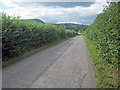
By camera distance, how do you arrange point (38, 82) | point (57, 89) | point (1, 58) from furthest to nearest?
point (1, 58)
point (38, 82)
point (57, 89)

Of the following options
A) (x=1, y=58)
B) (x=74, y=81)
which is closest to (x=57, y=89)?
(x=74, y=81)

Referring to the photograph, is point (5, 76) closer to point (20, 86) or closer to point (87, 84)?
point (20, 86)

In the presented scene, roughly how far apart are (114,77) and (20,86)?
386cm

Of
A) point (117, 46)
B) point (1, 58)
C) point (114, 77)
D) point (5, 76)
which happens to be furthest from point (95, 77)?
point (1, 58)

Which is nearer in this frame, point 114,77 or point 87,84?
point 87,84

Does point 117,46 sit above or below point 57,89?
above

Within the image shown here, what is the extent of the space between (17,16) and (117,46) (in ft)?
28.2

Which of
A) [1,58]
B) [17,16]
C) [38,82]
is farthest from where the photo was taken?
[17,16]

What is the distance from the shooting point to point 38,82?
14.3 ft

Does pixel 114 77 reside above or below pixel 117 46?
below

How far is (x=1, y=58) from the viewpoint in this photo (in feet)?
23.9

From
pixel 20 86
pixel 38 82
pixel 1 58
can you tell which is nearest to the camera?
pixel 20 86

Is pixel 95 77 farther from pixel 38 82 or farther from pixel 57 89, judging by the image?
pixel 38 82

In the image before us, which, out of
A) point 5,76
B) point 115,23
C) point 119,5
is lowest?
point 5,76
